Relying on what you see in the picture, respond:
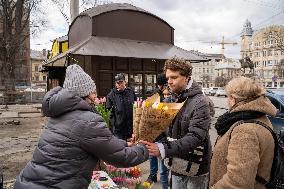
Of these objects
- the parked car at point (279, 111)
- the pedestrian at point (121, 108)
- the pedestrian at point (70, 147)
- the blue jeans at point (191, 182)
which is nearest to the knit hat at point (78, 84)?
the pedestrian at point (70, 147)

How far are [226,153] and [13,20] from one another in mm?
31572

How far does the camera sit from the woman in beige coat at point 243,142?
2049mm

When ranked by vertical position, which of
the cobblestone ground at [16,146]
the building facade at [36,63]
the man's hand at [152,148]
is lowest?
the cobblestone ground at [16,146]

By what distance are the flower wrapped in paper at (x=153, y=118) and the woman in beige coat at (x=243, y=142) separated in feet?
1.38

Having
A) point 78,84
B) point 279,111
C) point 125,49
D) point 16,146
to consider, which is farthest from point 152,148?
point 125,49

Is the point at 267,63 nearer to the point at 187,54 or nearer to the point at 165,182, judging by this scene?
the point at 187,54

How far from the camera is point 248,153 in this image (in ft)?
6.68

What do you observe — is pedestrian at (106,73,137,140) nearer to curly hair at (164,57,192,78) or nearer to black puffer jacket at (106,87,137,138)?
black puffer jacket at (106,87,137,138)

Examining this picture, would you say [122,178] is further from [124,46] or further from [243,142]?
[124,46]

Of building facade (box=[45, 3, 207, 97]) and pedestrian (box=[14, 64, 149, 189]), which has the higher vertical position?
building facade (box=[45, 3, 207, 97])

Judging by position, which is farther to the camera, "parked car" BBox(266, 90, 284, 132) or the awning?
the awning

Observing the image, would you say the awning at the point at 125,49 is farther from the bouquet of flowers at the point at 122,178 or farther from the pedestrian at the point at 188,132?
the pedestrian at the point at 188,132

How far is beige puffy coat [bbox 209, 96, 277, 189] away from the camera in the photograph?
80.4 inches

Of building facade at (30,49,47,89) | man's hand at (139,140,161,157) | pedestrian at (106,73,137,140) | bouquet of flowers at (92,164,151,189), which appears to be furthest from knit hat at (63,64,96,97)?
building facade at (30,49,47,89)
